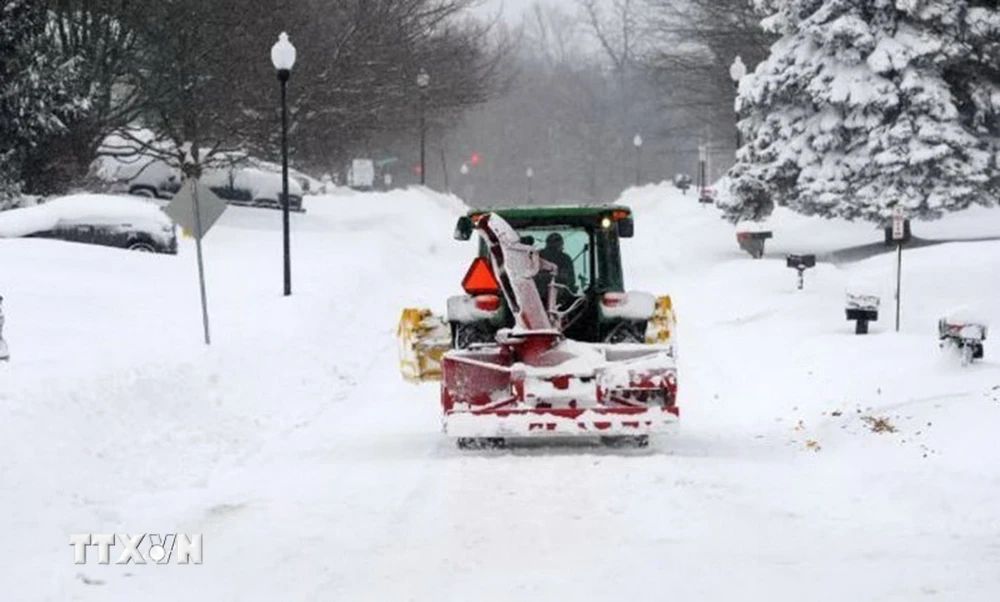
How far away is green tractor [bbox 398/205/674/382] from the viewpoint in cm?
1155

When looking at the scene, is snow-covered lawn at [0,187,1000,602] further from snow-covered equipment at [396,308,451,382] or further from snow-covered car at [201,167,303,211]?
snow-covered car at [201,167,303,211]

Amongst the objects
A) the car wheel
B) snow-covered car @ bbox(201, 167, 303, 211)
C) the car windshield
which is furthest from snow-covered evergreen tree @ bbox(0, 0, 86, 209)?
the car windshield

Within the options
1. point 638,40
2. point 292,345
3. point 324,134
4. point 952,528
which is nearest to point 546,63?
point 638,40

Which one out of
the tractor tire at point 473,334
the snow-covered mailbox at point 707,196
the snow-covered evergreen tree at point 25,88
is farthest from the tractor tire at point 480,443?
the snow-covered mailbox at point 707,196

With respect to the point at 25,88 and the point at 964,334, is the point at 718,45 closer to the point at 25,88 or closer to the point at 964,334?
the point at 25,88

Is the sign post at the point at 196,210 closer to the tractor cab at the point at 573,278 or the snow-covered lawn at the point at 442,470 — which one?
the snow-covered lawn at the point at 442,470

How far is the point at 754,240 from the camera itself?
30.7 meters

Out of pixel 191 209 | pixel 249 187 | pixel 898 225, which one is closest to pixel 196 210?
pixel 191 209

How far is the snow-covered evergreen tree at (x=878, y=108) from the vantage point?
26719mm

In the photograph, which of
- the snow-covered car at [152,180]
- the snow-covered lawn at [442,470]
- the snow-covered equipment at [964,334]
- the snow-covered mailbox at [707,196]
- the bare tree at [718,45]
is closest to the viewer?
the snow-covered lawn at [442,470]

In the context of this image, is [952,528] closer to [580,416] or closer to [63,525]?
[580,416]

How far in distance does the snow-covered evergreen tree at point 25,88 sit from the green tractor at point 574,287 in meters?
18.8

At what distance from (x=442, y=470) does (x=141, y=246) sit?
679 inches

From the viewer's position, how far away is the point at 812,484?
951 centimetres
